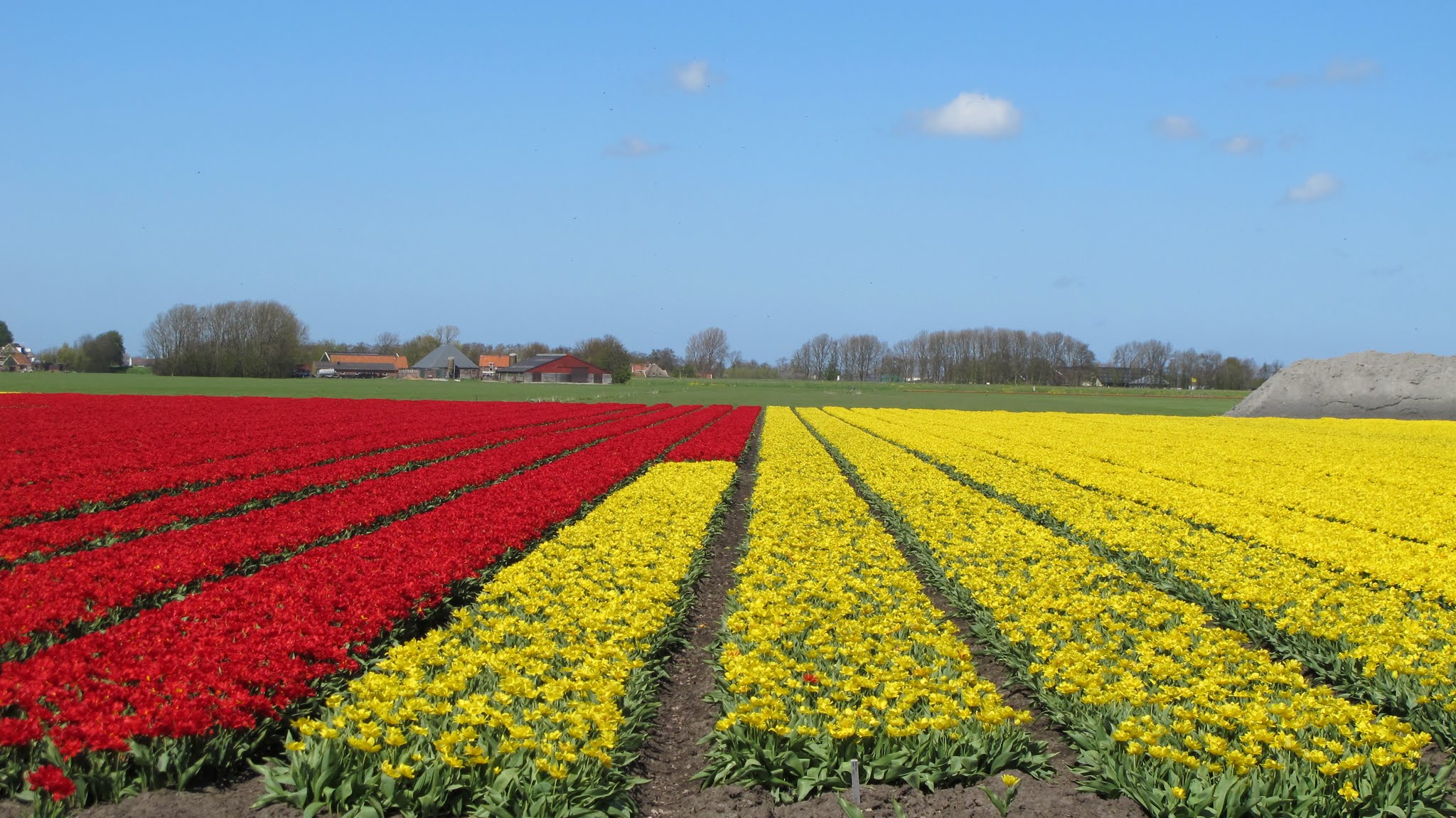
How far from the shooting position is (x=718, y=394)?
3679 inches

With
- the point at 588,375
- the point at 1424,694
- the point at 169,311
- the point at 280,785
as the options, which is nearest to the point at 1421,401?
the point at 1424,694

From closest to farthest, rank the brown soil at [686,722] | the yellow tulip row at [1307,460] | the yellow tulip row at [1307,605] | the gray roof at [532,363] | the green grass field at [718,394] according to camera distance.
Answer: the brown soil at [686,722] → the yellow tulip row at [1307,605] → the yellow tulip row at [1307,460] → the green grass field at [718,394] → the gray roof at [532,363]

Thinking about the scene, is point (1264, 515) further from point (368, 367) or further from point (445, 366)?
point (368, 367)

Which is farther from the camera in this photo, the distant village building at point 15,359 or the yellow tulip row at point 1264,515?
the distant village building at point 15,359

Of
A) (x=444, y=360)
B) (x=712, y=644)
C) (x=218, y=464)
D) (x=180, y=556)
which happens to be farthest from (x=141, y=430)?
(x=444, y=360)

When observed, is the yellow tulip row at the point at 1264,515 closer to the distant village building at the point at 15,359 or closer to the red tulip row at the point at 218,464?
the red tulip row at the point at 218,464

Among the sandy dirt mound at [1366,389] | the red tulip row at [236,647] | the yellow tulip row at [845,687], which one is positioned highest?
the sandy dirt mound at [1366,389]

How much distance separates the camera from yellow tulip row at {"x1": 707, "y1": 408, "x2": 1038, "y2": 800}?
6082 millimetres

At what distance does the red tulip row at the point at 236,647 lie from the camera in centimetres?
570

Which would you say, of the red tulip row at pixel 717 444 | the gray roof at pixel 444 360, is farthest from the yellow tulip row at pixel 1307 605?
the gray roof at pixel 444 360

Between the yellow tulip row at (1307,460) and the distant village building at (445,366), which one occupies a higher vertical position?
the distant village building at (445,366)

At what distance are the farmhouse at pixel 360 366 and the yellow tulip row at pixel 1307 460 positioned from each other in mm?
152786

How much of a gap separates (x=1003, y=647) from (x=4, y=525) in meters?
13.7

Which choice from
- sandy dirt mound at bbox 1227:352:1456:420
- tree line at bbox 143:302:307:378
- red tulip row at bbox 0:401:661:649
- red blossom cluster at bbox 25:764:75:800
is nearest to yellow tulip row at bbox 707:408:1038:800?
red blossom cluster at bbox 25:764:75:800
